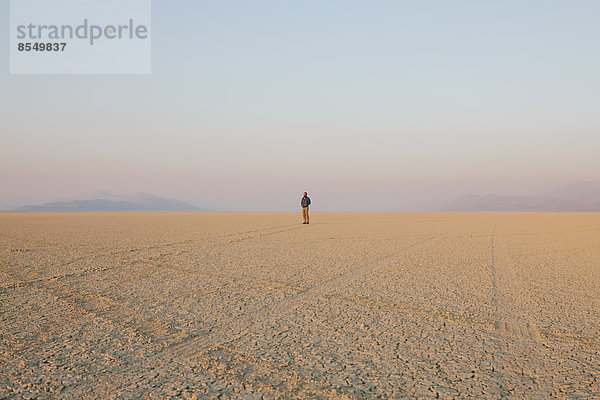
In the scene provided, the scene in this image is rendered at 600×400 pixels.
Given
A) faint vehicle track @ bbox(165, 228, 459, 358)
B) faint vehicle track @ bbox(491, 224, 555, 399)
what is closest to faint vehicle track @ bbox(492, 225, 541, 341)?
faint vehicle track @ bbox(491, 224, 555, 399)

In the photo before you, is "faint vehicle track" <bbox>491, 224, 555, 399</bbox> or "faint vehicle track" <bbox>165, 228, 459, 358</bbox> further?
"faint vehicle track" <bbox>165, 228, 459, 358</bbox>

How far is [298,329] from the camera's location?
5.46m

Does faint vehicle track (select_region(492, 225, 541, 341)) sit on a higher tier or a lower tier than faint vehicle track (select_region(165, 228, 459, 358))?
lower

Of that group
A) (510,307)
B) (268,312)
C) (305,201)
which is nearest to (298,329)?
(268,312)

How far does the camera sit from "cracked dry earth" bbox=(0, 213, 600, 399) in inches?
153

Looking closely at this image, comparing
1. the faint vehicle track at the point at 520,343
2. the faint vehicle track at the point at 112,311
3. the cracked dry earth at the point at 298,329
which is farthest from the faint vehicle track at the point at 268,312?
the faint vehicle track at the point at 520,343

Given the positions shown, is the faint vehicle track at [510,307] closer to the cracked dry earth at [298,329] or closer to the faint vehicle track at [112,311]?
the cracked dry earth at [298,329]

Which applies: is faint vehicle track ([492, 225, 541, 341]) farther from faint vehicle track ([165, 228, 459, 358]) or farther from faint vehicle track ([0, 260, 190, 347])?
faint vehicle track ([0, 260, 190, 347])

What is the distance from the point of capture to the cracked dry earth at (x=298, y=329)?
3896 mm

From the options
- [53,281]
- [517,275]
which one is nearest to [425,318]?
[517,275]

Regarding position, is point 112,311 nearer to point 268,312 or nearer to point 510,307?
point 268,312

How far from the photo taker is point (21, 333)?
5.31 meters

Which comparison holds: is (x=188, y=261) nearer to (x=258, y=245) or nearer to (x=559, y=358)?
(x=258, y=245)

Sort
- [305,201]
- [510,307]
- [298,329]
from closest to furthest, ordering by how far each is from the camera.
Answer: [298,329], [510,307], [305,201]
